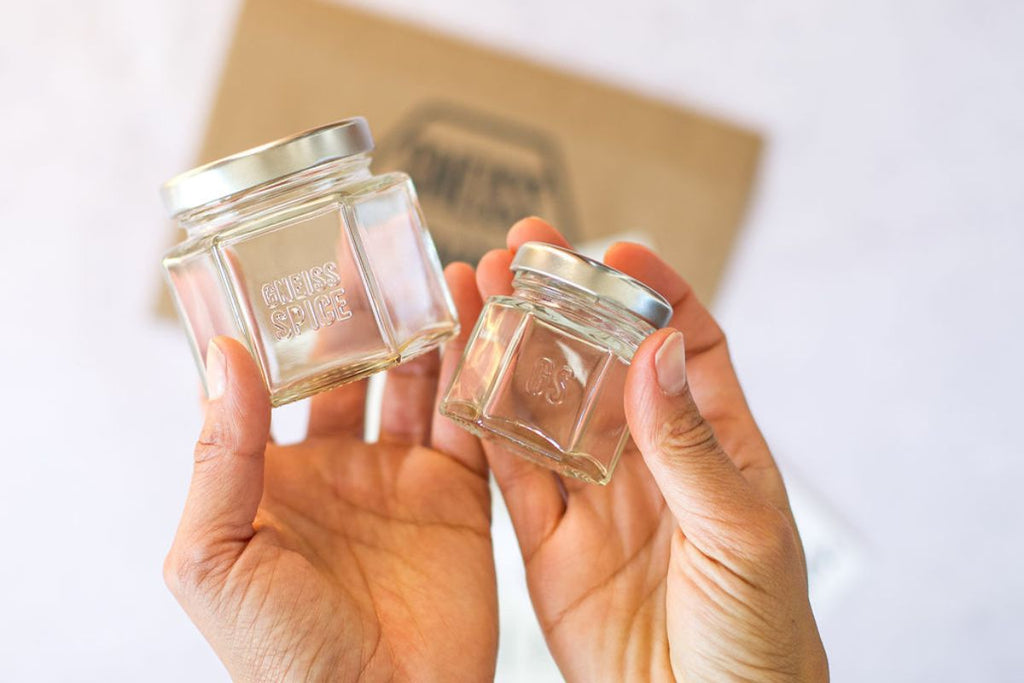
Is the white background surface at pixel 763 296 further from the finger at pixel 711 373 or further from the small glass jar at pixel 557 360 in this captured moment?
Result: the small glass jar at pixel 557 360

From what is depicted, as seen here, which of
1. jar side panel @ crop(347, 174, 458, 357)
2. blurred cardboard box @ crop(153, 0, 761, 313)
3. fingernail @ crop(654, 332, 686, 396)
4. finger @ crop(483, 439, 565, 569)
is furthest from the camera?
blurred cardboard box @ crop(153, 0, 761, 313)

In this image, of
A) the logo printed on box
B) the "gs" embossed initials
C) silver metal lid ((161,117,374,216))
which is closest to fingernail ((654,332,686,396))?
the "gs" embossed initials

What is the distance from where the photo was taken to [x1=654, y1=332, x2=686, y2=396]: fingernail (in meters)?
0.61

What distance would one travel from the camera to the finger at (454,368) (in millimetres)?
843

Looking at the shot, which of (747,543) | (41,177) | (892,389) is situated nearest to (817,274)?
(892,389)

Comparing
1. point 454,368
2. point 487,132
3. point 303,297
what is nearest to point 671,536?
point 454,368

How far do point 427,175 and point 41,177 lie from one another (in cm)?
58

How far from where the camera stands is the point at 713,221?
4.04ft

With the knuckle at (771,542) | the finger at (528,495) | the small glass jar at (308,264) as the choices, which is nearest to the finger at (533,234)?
the small glass jar at (308,264)

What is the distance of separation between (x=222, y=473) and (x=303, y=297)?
0.16 m

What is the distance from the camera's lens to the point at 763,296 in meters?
1.24

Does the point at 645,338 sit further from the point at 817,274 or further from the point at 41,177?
the point at 41,177

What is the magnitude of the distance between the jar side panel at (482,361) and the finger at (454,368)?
100 millimetres

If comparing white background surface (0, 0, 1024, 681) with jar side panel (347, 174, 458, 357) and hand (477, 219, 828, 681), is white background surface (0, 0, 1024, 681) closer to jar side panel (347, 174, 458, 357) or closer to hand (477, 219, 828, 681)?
hand (477, 219, 828, 681)
